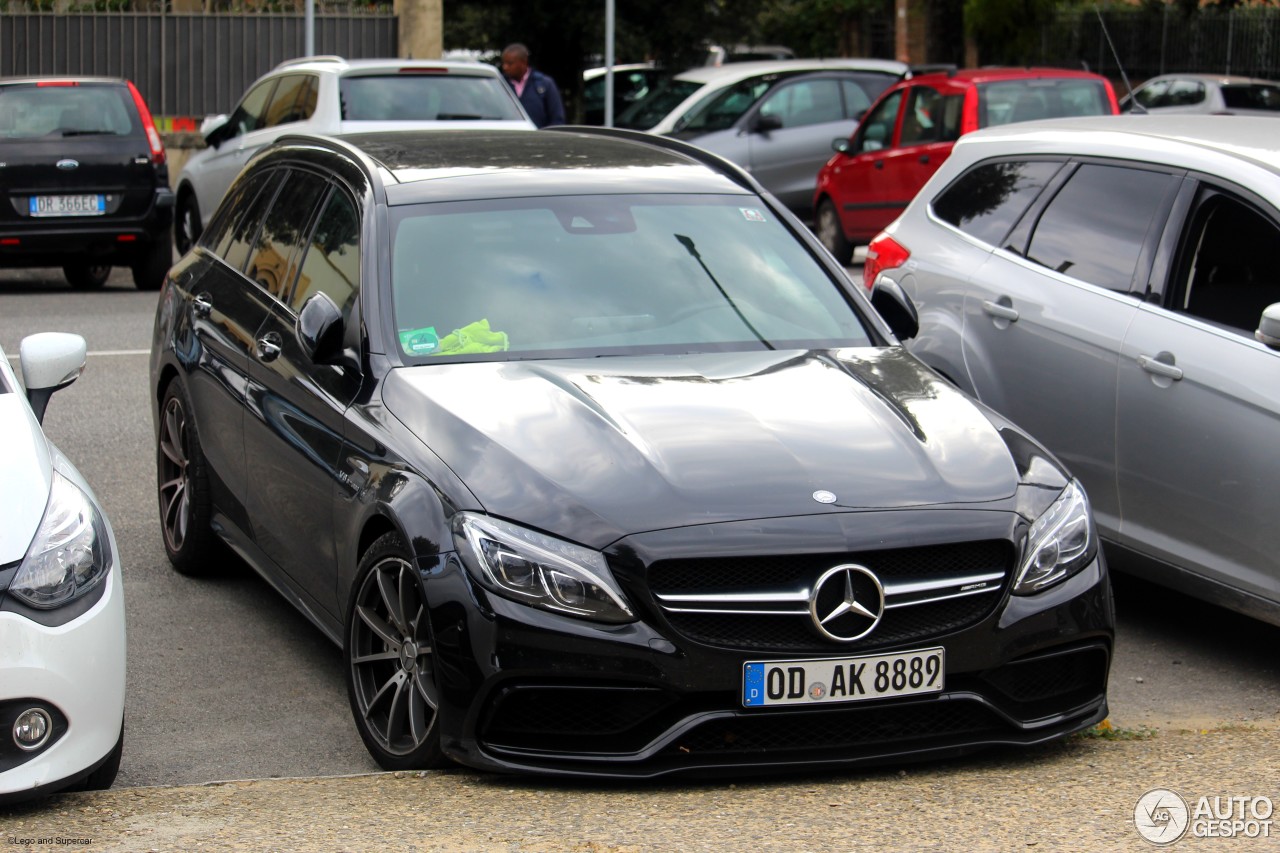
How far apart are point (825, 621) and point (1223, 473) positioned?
198 cm

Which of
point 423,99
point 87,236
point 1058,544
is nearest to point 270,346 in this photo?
point 1058,544

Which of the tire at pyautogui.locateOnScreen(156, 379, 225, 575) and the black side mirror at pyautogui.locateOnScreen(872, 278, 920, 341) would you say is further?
the tire at pyautogui.locateOnScreen(156, 379, 225, 575)

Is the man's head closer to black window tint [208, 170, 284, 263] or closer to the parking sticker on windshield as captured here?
black window tint [208, 170, 284, 263]

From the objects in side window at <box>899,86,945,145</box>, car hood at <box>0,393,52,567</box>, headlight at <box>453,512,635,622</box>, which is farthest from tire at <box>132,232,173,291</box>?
headlight at <box>453,512,635,622</box>

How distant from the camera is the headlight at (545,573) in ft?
14.4

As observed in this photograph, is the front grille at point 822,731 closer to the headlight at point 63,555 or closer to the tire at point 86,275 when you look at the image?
the headlight at point 63,555

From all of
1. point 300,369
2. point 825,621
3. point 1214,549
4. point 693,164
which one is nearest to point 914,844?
point 825,621

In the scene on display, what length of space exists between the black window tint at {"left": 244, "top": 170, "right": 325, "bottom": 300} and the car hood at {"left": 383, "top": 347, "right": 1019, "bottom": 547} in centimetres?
122

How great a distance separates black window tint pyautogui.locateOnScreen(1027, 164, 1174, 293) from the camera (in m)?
6.49

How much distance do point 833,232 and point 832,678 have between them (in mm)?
14092

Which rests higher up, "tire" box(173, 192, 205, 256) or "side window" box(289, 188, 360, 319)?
"side window" box(289, 188, 360, 319)

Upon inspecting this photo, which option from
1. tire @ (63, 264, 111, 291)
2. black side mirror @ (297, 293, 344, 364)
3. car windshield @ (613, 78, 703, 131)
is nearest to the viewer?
black side mirror @ (297, 293, 344, 364)

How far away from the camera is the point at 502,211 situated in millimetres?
5969

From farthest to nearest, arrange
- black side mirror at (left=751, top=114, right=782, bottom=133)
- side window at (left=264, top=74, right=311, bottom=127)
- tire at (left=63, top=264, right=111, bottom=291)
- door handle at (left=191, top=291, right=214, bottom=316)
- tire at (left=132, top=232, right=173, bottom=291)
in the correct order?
black side mirror at (left=751, top=114, right=782, bottom=133) → tire at (left=63, top=264, right=111, bottom=291) → tire at (left=132, top=232, right=173, bottom=291) → side window at (left=264, top=74, right=311, bottom=127) → door handle at (left=191, top=291, right=214, bottom=316)
